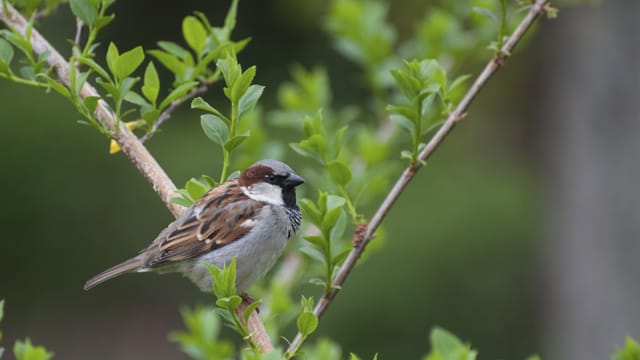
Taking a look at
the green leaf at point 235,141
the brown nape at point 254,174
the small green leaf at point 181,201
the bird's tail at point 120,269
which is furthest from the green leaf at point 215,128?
the bird's tail at point 120,269

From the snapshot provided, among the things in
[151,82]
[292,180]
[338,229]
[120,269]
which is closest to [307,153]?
[338,229]

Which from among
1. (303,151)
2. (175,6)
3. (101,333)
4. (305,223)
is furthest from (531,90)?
(303,151)

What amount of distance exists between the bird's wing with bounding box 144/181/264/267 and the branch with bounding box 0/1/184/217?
477 mm

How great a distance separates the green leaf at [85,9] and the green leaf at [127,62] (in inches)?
6.9

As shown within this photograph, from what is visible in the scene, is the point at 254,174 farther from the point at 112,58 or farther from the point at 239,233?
the point at 112,58

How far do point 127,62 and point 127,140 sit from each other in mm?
178

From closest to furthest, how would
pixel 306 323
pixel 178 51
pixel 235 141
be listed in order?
pixel 306 323
pixel 235 141
pixel 178 51

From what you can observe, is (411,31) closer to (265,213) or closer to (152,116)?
(265,213)

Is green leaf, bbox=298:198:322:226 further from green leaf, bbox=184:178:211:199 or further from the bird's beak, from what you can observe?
the bird's beak

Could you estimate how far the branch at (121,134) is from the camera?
194cm

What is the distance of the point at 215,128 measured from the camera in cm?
183

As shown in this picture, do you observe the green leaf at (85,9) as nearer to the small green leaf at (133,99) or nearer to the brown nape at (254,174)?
the small green leaf at (133,99)

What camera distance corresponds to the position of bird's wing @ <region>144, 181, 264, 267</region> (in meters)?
2.58

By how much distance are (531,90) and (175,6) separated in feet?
12.8
